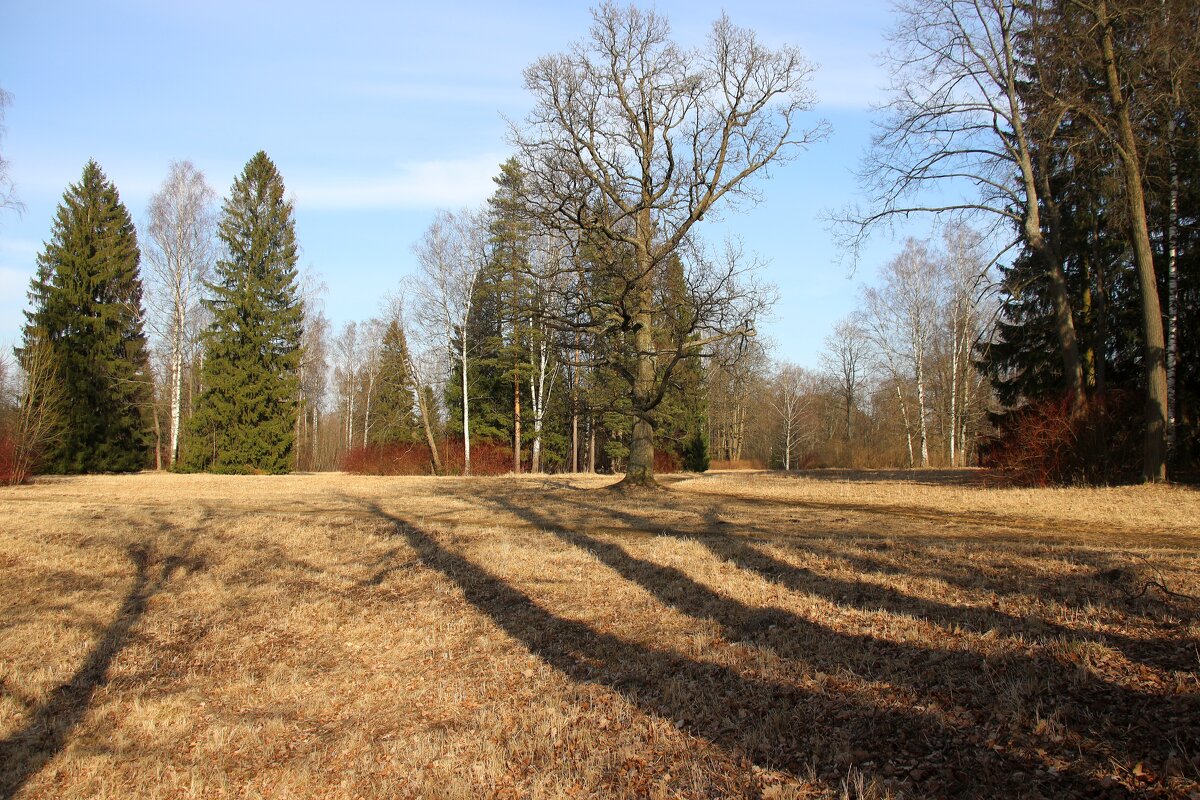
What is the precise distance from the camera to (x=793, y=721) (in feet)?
14.8

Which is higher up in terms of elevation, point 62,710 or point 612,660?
point 612,660

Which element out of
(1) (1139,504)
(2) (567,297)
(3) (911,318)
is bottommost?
(1) (1139,504)

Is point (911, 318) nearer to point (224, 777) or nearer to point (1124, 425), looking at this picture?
point (1124, 425)

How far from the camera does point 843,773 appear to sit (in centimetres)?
387

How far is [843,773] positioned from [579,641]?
10.2ft

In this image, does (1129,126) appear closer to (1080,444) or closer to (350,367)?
(1080,444)

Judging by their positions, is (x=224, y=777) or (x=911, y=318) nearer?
(x=224, y=777)

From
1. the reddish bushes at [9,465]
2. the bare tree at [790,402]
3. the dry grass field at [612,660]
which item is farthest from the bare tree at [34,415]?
the bare tree at [790,402]

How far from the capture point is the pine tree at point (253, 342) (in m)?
33.0

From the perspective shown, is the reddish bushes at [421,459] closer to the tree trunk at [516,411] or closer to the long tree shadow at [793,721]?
the tree trunk at [516,411]

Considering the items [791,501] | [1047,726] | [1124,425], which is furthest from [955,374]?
[1047,726]

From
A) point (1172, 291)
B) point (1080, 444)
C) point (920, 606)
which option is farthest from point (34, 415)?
point (1172, 291)

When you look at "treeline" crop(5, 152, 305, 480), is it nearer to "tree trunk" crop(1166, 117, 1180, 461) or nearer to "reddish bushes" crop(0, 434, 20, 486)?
"reddish bushes" crop(0, 434, 20, 486)

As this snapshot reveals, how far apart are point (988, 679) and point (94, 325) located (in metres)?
37.6
